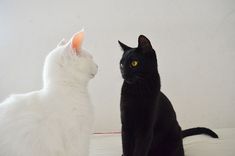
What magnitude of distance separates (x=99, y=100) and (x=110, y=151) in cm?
63

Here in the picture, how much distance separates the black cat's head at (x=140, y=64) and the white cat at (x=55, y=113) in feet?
0.49

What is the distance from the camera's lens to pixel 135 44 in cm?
198

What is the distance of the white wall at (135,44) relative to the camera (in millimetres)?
1925

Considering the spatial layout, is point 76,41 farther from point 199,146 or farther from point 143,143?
point 199,146

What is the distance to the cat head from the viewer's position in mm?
1084

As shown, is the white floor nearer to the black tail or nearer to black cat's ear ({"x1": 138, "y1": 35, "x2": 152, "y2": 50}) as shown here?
the black tail

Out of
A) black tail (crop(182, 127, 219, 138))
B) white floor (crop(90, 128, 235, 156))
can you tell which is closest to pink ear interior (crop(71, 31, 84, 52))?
white floor (crop(90, 128, 235, 156))

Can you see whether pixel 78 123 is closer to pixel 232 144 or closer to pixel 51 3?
pixel 232 144

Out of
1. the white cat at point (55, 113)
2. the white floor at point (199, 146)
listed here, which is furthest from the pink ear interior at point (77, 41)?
the white floor at point (199, 146)

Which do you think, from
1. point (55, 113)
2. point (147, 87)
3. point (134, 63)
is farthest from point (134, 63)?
point (55, 113)

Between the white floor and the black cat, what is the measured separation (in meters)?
0.16

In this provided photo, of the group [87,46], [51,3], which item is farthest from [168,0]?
[51,3]

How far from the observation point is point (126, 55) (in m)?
1.24

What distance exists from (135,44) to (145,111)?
898 millimetres
